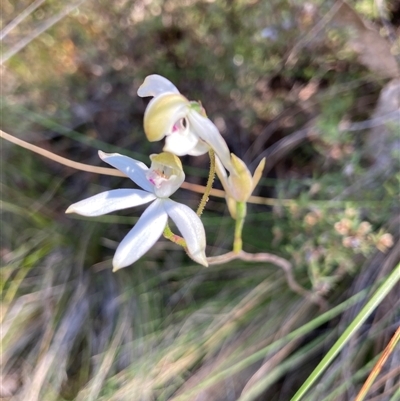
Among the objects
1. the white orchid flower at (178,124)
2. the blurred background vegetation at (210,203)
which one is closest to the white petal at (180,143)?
the white orchid flower at (178,124)

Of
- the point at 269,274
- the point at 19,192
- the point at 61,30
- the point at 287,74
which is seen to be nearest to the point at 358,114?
the point at 287,74

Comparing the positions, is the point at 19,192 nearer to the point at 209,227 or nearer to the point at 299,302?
Answer: the point at 209,227

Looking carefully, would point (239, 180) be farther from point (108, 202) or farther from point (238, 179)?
point (108, 202)

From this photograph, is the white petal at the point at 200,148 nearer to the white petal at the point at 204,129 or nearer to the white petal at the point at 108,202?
the white petal at the point at 204,129

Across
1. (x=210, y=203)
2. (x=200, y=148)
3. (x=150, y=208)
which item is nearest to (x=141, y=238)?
(x=150, y=208)

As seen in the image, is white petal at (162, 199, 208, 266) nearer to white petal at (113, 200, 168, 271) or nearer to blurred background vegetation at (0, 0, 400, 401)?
white petal at (113, 200, 168, 271)

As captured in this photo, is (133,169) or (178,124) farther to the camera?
(133,169)
